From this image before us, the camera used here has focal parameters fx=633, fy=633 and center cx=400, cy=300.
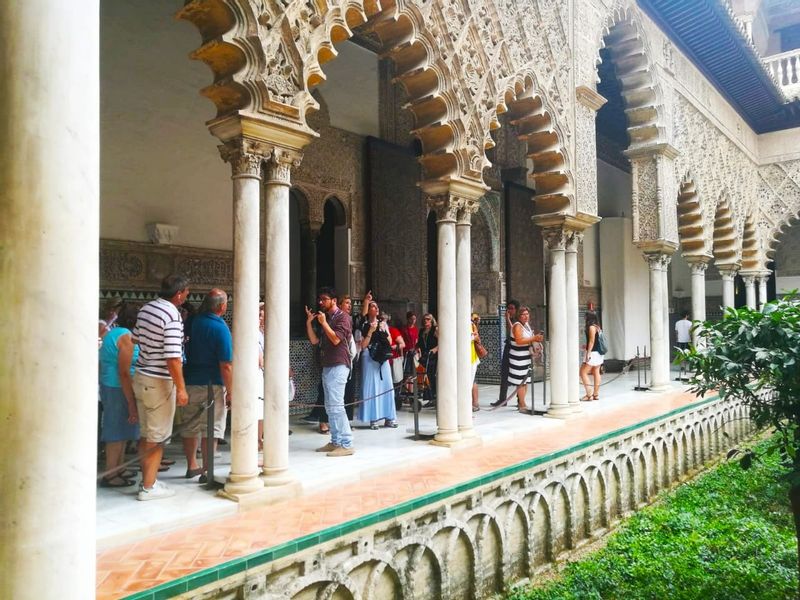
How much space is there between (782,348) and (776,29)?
22.4 meters

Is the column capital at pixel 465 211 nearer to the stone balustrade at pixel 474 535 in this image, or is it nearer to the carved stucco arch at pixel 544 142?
the carved stucco arch at pixel 544 142

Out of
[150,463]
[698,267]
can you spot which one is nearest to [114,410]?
[150,463]

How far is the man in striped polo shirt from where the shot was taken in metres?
4.17

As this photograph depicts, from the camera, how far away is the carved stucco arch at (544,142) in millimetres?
7172

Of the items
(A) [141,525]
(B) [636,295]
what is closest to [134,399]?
(A) [141,525]

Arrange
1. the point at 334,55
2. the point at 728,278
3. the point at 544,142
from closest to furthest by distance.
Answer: the point at 334,55, the point at 544,142, the point at 728,278

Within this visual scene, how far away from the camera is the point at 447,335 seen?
5.92 metres

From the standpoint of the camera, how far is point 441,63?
5.71 m

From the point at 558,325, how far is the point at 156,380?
16.5ft

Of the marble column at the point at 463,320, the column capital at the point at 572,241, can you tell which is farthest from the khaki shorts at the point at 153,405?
the column capital at the point at 572,241

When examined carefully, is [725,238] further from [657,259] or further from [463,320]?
[463,320]

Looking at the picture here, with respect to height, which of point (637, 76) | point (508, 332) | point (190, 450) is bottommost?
point (190, 450)

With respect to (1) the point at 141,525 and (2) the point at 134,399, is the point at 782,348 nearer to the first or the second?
(1) the point at 141,525

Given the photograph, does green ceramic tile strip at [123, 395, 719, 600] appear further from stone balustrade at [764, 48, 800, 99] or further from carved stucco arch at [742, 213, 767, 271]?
stone balustrade at [764, 48, 800, 99]
